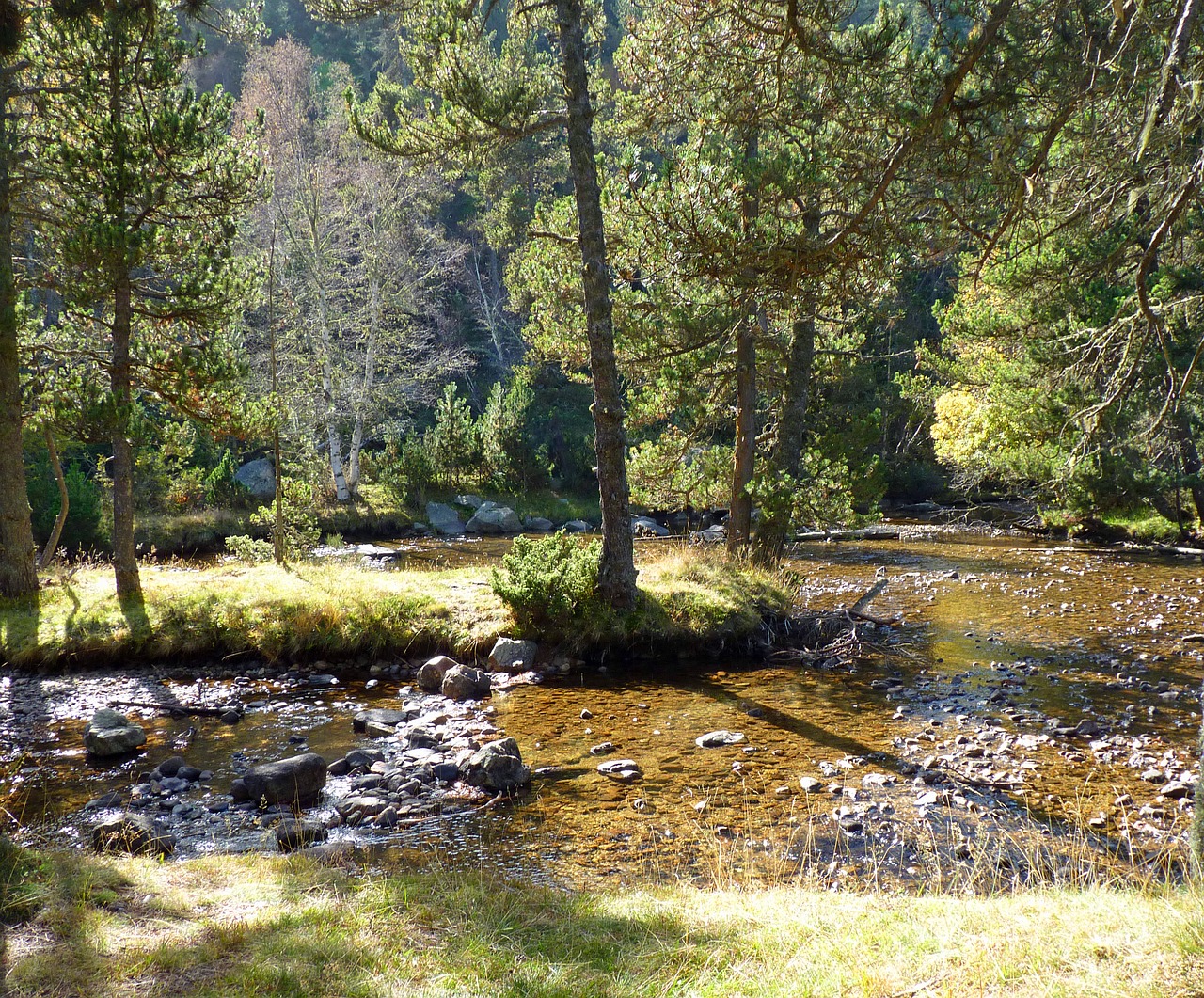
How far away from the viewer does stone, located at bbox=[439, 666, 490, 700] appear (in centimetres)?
954

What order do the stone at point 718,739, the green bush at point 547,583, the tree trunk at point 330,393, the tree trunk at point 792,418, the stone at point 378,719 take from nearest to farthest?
the stone at point 718,739, the stone at point 378,719, the green bush at point 547,583, the tree trunk at point 792,418, the tree trunk at point 330,393

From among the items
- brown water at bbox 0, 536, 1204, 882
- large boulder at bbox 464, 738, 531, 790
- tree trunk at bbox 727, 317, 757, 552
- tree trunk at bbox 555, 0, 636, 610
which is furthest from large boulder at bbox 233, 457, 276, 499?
large boulder at bbox 464, 738, 531, 790

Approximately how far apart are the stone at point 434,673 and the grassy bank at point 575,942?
5.50 m

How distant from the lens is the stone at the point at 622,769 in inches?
277

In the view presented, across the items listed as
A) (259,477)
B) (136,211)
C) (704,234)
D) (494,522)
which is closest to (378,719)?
(704,234)

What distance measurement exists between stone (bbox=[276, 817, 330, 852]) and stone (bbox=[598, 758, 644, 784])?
7.96ft

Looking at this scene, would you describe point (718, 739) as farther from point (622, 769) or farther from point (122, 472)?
point (122, 472)

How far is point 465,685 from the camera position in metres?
9.57

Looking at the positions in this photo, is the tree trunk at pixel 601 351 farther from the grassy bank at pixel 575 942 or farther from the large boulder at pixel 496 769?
the grassy bank at pixel 575 942

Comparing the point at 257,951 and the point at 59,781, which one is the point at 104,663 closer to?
the point at 59,781

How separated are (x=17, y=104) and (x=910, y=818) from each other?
1697 cm

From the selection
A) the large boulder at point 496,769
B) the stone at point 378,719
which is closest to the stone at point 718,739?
the large boulder at point 496,769

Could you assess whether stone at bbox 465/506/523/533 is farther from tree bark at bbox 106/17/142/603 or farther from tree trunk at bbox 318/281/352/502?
tree bark at bbox 106/17/142/603

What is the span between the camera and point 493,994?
3205 millimetres
